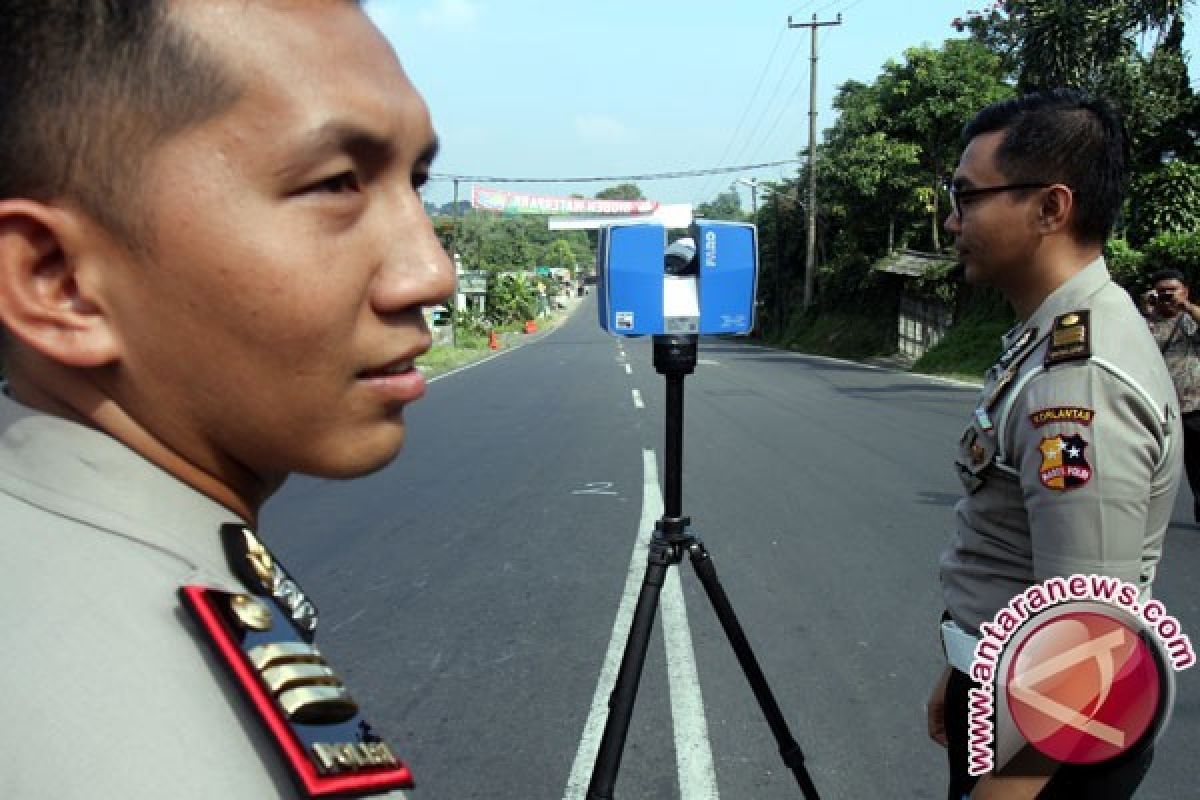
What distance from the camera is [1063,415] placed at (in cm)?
137

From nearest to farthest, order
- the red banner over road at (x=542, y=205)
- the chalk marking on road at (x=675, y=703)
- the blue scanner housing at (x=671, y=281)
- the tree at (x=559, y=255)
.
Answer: the blue scanner housing at (x=671, y=281)
the chalk marking on road at (x=675, y=703)
the red banner over road at (x=542, y=205)
the tree at (x=559, y=255)

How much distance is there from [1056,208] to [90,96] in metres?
1.51

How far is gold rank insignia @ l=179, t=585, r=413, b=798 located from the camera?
559 millimetres

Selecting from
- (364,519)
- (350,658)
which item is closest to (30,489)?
(350,658)

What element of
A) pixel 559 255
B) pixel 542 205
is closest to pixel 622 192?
pixel 559 255

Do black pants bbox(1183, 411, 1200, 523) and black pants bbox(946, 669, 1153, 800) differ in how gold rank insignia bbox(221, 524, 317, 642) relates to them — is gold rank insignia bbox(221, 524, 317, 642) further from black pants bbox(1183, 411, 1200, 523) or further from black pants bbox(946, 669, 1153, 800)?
black pants bbox(1183, 411, 1200, 523)

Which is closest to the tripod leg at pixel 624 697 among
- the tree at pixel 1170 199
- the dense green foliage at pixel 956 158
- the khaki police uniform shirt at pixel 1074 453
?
the khaki police uniform shirt at pixel 1074 453

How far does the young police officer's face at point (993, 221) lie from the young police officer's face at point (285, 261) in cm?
124

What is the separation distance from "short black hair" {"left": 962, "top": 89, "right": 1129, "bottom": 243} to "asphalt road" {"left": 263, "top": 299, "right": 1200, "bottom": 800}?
1.83 meters

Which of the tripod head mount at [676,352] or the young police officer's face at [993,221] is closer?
the young police officer's face at [993,221]

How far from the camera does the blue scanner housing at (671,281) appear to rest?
82.4 inches

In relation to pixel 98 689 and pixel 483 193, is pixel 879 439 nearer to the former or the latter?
pixel 98 689

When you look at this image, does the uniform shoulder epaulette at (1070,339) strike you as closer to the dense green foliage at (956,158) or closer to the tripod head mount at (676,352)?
the tripod head mount at (676,352)

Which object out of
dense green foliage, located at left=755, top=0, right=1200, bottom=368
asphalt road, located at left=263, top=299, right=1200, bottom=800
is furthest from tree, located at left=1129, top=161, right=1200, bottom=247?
asphalt road, located at left=263, top=299, right=1200, bottom=800
